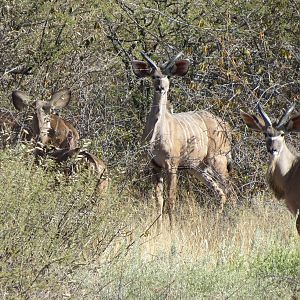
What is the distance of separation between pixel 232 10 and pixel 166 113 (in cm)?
154

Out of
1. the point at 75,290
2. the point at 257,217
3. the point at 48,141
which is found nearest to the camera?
the point at 75,290

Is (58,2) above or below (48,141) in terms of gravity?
above

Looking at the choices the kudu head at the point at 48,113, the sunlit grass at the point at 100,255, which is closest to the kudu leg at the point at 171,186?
the kudu head at the point at 48,113

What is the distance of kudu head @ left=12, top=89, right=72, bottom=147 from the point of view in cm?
944

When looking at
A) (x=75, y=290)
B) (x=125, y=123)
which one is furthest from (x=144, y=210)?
(x=75, y=290)

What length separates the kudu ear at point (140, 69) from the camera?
417 inches

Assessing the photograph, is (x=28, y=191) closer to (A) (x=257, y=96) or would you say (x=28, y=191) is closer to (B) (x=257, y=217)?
(B) (x=257, y=217)

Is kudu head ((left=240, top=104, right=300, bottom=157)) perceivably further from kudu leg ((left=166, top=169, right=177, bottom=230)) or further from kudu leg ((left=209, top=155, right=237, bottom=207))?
kudu leg ((left=209, top=155, right=237, bottom=207))

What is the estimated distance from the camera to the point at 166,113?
1084 cm

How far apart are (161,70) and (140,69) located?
0.23 metres

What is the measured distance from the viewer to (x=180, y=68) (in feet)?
34.9

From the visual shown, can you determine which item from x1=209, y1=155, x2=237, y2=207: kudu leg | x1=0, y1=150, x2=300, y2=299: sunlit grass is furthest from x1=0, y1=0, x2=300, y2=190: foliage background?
x1=0, y1=150, x2=300, y2=299: sunlit grass

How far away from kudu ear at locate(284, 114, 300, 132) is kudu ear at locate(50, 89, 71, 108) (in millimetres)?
2489

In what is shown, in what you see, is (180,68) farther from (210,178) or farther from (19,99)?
(19,99)
